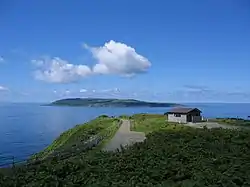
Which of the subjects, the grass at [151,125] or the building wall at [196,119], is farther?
the building wall at [196,119]

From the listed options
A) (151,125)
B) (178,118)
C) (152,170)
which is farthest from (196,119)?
(152,170)

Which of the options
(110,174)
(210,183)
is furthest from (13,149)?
(210,183)

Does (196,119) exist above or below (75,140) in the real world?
above

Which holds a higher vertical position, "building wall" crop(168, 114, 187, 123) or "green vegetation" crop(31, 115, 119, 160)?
"building wall" crop(168, 114, 187, 123)

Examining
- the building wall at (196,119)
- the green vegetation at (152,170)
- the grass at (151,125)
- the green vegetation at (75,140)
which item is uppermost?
the building wall at (196,119)

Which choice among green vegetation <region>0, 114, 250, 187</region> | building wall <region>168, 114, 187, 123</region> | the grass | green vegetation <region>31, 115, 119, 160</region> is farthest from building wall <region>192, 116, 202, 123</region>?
green vegetation <region>0, 114, 250, 187</region>

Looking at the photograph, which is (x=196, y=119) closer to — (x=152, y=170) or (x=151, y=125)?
(x=151, y=125)

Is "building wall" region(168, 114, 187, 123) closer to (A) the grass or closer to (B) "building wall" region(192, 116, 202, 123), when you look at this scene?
(A) the grass

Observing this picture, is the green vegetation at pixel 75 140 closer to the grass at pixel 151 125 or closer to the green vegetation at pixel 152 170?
the grass at pixel 151 125

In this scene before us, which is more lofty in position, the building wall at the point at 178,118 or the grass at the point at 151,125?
the building wall at the point at 178,118

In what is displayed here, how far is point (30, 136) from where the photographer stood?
6775 cm

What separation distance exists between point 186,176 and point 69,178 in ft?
16.5

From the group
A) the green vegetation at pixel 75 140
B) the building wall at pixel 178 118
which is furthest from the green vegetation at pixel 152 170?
the building wall at pixel 178 118

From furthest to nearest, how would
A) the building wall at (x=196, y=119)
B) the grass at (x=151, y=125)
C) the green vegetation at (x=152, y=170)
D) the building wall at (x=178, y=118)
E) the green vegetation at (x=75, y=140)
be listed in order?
the building wall at (x=196, y=119) → the building wall at (x=178, y=118) → the grass at (x=151, y=125) → the green vegetation at (x=75, y=140) → the green vegetation at (x=152, y=170)
